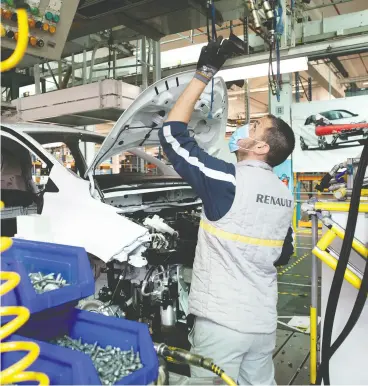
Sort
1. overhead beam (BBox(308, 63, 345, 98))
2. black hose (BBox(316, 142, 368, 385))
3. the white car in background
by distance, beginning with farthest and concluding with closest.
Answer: overhead beam (BBox(308, 63, 345, 98))
the white car in background
black hose (BBox(316, 142, 368, 385))

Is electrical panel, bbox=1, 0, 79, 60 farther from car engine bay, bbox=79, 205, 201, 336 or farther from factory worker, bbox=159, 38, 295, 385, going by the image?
factory worker, bbox=159, 38, 295, 385

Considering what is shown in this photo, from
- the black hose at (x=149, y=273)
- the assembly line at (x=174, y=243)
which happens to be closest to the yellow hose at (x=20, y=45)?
the assembly line at (x=174, y=243)

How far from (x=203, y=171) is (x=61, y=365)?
1.11m

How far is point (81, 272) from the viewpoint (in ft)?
4.26

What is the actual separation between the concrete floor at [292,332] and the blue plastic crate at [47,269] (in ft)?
7.22

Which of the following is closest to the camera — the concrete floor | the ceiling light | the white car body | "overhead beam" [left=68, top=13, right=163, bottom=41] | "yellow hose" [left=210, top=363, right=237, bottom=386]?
"yellow hose" [left=210, top=363, right=237, bottom=386]

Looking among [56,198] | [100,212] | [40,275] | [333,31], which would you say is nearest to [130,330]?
[40,275]

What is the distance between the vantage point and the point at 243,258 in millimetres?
1879

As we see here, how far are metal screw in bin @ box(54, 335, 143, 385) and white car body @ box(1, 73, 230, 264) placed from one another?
131cm

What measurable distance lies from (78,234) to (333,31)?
5666mm

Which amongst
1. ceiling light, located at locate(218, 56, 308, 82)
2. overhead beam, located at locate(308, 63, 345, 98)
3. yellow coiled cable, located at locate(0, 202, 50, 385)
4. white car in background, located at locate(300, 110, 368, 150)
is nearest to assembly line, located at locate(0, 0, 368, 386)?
yellow coiled cable, located at locate(0, 202, 50, 385)

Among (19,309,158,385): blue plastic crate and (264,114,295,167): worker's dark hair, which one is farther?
(264,114,295,167): worker's dark hair

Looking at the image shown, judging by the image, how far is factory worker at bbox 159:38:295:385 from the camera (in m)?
1.86

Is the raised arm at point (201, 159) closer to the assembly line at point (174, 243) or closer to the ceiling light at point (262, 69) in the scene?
the assembly line at point (174, 243)
